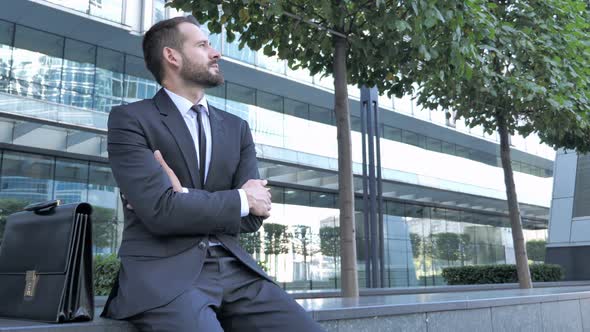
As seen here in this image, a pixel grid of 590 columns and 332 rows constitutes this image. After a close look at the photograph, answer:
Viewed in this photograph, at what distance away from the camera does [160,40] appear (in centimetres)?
288

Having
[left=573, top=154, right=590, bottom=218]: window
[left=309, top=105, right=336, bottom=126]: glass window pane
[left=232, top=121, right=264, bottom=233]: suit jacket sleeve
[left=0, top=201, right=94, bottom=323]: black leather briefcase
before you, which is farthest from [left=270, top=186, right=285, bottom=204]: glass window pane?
[left=0, top=201, right=94, bottom=323]: black leather briefcase

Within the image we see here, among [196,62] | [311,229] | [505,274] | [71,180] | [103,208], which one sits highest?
[71,180]

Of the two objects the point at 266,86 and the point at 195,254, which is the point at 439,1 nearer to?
the point at 195,254

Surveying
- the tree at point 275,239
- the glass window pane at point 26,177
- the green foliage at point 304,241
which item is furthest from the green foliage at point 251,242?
the glass window pane at point 26,177

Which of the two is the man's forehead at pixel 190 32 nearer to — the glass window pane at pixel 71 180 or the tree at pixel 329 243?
the glass window pane at pixel 71 180

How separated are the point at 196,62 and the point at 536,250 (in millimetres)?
39573

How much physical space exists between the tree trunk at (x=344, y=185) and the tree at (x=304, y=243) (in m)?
17.6

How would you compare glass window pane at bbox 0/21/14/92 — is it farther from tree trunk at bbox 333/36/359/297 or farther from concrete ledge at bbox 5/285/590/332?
concrete ledge at bbox 5/285/590/332

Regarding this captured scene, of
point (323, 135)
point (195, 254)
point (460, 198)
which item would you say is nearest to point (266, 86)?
point (323, 135)

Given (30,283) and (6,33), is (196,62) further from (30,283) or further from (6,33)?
(6,33)

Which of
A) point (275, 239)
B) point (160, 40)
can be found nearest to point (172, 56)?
point (160, 40)

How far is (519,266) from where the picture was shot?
990 centimetres

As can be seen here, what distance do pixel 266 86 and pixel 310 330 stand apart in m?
20.2

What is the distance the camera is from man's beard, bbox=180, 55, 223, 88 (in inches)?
111
